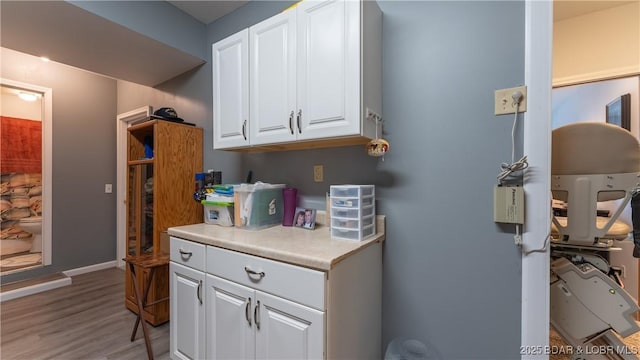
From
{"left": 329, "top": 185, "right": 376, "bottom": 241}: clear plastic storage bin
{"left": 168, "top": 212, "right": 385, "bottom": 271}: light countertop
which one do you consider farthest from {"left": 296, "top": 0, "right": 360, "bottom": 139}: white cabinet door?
{"left": 168, "top": 212, "right": 385, "bottom": 271}: light countertop

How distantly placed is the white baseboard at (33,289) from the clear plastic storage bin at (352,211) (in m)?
3.48

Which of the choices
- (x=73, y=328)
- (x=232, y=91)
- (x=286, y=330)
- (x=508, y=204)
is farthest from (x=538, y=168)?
(x=73, y=328)

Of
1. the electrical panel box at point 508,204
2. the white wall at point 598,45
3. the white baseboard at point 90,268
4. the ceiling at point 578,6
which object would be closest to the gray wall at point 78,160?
the white baseboard at point 90,268

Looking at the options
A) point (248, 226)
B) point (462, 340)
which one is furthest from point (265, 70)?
point (462, 340)

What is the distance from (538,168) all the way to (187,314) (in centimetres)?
198

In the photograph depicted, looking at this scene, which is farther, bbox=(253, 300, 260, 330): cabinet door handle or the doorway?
the doorway

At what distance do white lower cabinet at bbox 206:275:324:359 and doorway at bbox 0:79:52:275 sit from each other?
323cm

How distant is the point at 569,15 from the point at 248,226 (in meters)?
3.29

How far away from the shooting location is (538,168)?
118 centimetres

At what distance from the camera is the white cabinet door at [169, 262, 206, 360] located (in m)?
1.50

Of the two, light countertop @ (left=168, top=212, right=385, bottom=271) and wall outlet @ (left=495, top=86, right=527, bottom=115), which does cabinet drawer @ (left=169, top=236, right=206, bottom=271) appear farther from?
wall outlet @ (left=495, top=86, right=527, bottom=115)

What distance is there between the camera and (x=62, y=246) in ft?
10.9

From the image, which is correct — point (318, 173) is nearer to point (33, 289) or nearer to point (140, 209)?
point (140, 209)

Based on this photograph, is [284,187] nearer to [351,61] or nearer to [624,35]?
[351,61]
